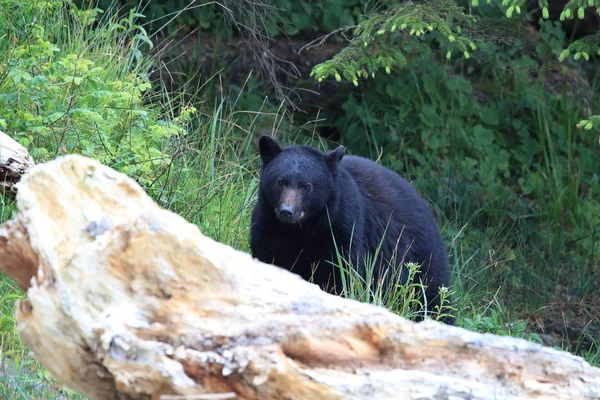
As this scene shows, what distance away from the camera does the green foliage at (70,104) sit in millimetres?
5613

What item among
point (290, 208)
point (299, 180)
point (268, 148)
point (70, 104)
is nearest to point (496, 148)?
point (268, 148)

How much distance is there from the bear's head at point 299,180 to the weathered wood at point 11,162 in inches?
66.6

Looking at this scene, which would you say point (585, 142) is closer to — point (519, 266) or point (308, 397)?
point (519, 266)

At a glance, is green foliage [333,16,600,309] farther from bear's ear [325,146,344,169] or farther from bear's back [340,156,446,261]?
bear's ear [325,146,344,169]

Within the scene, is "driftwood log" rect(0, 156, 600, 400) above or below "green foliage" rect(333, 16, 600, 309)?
above

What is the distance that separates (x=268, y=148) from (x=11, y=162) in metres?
1.98

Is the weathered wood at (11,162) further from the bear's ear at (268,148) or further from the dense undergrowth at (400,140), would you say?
the bear's ear at (268,148)

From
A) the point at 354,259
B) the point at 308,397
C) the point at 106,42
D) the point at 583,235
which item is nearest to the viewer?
the point at 308,397

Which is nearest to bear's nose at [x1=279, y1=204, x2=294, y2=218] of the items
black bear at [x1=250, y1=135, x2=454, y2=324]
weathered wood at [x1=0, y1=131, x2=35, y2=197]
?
black bear at [x1=250, y1=135, x2=454, y2=324]

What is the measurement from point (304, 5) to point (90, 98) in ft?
15.0

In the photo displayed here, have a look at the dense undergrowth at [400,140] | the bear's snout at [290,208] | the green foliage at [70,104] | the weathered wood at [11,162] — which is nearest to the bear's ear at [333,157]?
the bear's snout at [290,208]

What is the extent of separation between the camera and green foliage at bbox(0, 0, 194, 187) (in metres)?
5.61

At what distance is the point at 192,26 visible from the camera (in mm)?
10297

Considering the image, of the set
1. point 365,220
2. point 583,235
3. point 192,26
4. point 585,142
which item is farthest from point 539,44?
point 365,220
